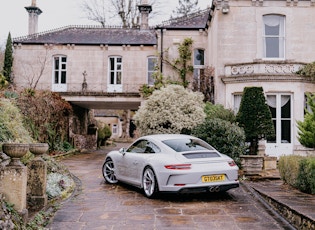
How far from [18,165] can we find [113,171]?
500 cm

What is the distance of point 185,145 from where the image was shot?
29.6 feet

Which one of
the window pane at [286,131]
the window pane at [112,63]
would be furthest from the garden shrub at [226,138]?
the window pane at [112,63]

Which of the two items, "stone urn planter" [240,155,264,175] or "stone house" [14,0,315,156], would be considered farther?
"stone house" [14,0,315,156]

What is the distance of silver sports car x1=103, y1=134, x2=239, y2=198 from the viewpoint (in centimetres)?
803

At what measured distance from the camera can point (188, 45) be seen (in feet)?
74.2

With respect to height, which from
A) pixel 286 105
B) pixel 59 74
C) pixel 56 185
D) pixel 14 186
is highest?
pixel 59 74

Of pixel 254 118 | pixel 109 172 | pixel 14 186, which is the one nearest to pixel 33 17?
pixel 254 118

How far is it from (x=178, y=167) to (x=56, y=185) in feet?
9.74

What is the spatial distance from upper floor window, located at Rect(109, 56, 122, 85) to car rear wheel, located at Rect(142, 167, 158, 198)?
17.4 meters

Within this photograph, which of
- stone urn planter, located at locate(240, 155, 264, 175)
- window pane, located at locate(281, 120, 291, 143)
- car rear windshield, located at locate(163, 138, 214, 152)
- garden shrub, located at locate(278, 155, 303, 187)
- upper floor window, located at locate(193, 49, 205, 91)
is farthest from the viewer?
upper floor window, located at locate(193, 49, 205, 91)

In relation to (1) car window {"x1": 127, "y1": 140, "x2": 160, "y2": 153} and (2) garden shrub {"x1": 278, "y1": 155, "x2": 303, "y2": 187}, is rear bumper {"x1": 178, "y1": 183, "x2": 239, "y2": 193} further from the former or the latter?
(2) garden shrub {"x1": 278, "y1": 155, "x2": 303, "y2": 187}

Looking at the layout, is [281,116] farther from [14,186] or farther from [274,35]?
[14,186]

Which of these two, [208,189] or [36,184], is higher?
[36,184]

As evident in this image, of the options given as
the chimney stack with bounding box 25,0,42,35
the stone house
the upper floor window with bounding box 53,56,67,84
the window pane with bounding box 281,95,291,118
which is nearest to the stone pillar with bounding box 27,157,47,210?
the stone house
